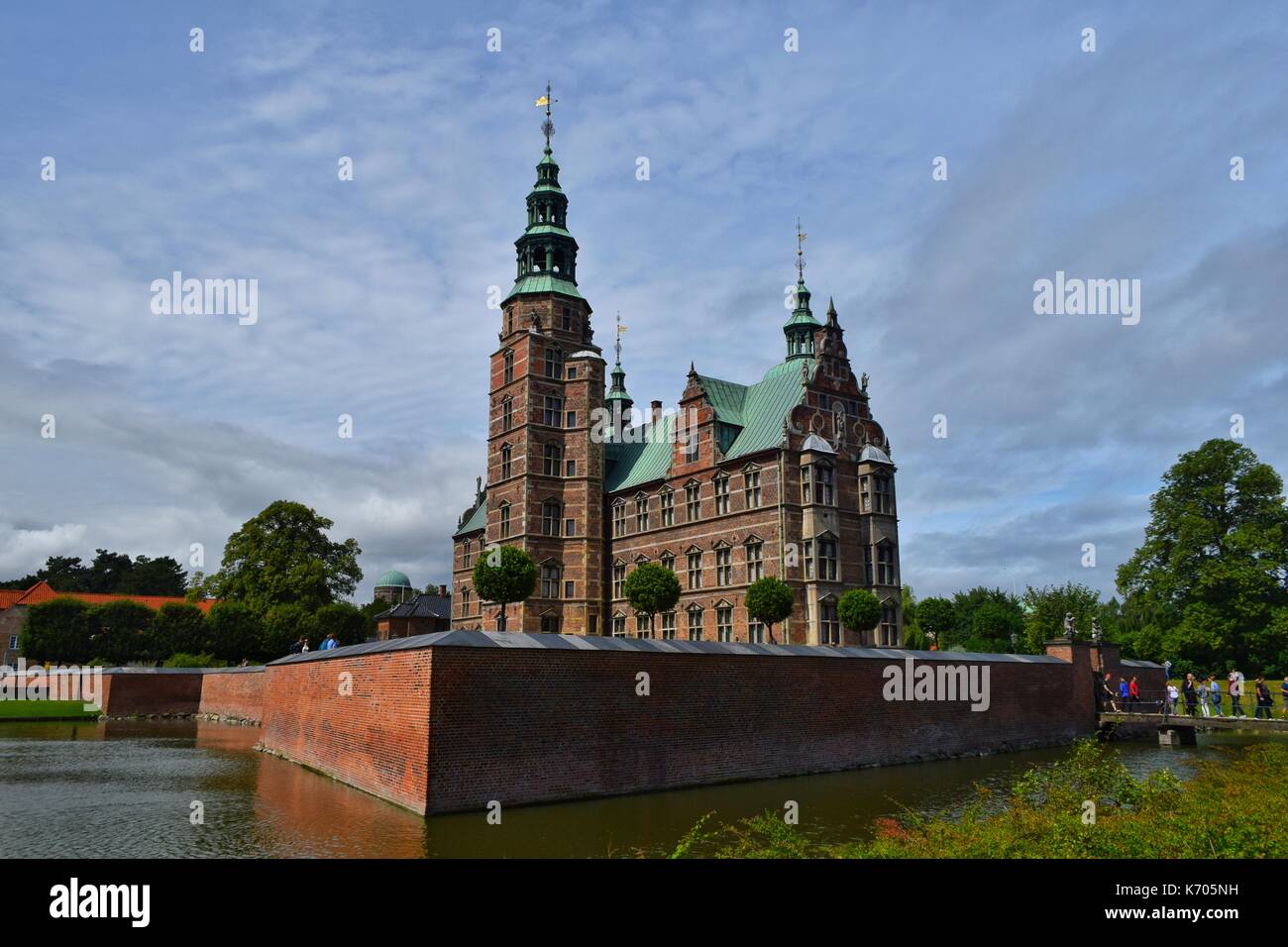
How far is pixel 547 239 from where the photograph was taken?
52.0 meters

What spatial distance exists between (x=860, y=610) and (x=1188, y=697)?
12318 millimetres

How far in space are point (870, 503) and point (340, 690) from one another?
25.6 meters

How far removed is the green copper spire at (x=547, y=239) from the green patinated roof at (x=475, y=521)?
15.0 metres

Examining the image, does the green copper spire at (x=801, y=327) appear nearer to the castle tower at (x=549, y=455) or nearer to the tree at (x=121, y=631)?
the castle tower at (x=549, y=455)

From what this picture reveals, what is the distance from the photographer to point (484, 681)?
59.8ft

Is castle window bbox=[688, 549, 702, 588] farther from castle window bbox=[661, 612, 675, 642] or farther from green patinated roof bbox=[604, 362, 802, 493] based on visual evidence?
green patinated roof bbox=[604, 362, 802, 493]

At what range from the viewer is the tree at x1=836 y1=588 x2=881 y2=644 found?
112 feet

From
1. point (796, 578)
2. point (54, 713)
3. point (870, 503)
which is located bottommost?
point (54, 713)

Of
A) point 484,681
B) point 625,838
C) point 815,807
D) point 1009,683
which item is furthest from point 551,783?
point 1009,683

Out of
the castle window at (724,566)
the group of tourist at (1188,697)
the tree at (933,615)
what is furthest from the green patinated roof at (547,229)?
the group of tourist at (1188,697)

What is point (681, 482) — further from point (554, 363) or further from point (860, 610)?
point (860, 610)

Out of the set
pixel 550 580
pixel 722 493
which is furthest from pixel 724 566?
pixel 550 580
